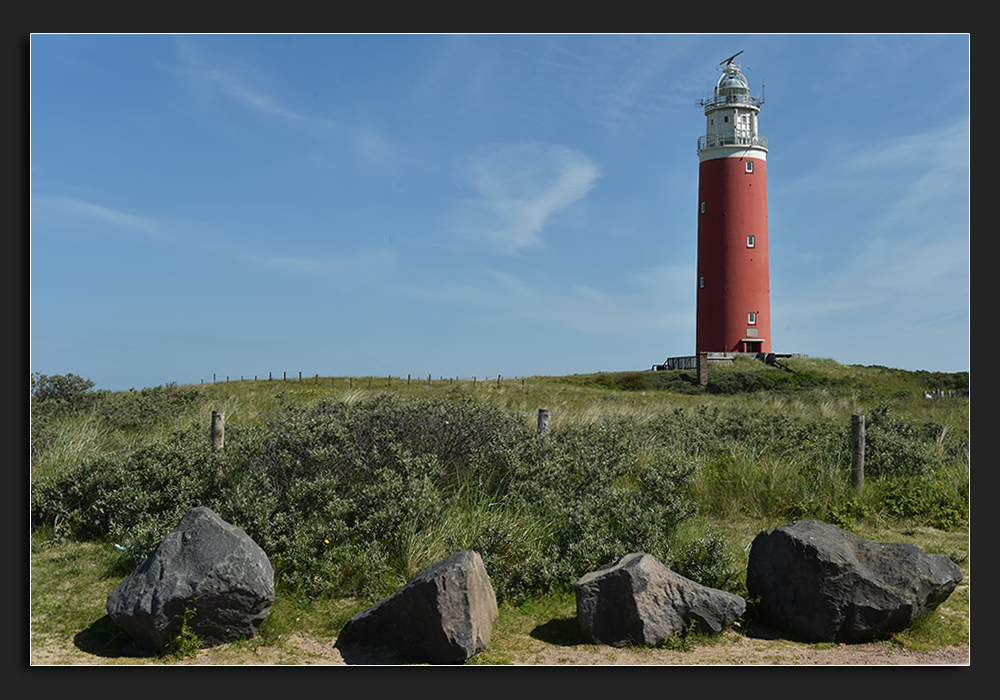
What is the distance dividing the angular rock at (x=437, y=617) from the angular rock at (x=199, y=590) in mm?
841

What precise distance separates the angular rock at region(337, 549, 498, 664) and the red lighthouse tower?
33894mm

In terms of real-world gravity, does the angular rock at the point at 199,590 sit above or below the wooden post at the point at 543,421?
below

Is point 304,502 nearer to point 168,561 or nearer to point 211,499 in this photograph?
point 211,499

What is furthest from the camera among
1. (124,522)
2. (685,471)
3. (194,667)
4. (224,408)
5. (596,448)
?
(224,408)

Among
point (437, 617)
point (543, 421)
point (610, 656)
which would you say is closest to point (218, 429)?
point (543, 421)

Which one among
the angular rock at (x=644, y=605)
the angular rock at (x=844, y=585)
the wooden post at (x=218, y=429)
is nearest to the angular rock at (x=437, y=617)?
the angular rock at (x=644, y=605)

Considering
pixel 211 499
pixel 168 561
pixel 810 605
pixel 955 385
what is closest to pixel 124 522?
pixel 211 499

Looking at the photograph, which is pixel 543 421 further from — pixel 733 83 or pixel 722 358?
pixel 733 83

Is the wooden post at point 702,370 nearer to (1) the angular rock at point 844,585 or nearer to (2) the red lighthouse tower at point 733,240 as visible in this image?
(2) the red lighthouse tower at point 733,240

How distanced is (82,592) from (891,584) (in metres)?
6.73

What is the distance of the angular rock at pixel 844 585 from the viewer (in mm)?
5516

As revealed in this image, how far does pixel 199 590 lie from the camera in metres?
5.17

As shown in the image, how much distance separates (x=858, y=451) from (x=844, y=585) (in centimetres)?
465

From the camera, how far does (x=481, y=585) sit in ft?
18.0
